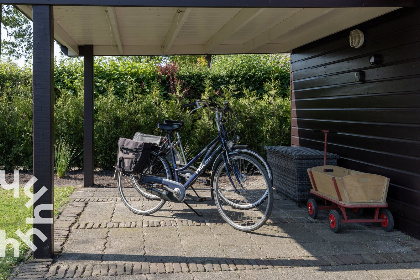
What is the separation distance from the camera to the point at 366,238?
4363 millimetres

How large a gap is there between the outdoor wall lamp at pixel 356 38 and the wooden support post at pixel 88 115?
12.3 ft

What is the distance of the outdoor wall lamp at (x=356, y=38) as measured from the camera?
521cm

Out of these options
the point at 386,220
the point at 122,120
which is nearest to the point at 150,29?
the point at 122,120

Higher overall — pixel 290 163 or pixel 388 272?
pixel 290 163

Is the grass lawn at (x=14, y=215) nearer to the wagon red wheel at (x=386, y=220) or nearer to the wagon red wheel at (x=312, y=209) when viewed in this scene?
the wagon red wheel at (x=312, y=209)

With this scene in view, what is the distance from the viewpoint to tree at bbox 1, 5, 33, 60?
21.4 metres

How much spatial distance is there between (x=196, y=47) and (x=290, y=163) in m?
2.51

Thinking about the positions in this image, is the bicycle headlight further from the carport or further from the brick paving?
the carport

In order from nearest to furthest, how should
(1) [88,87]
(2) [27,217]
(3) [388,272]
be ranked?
1. (3) [388,272]
2. (2) [27,217]
3. (1) [88,87]

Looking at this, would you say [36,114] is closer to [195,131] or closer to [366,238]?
[366,238]

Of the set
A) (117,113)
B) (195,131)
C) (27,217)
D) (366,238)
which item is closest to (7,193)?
(27,217)

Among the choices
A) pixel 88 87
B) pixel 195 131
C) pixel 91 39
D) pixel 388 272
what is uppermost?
pixel 91 39

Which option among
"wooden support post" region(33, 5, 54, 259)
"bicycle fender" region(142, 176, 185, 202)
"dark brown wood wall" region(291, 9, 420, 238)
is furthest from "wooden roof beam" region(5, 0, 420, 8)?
"bicycle fender" region(142, 176, 185, 202)

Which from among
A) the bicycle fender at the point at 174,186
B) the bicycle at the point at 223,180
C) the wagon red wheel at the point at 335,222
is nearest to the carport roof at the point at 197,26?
the bicycle at the point at 223,180
